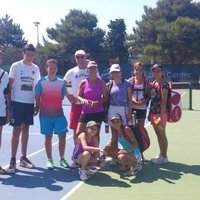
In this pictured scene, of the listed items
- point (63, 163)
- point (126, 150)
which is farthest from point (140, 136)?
point (63, 163)

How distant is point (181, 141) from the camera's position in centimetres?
907

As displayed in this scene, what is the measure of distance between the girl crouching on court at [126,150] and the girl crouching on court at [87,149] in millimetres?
330

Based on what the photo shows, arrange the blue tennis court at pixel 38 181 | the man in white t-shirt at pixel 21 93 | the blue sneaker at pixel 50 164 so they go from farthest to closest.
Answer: the blue sneaker at pixel 50 164 < the man in white t-shirt at pixel 21 93 < the blue tennis court at pixel 38 181

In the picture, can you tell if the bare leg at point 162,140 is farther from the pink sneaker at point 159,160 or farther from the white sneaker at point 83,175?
the white sneaker at point 83,175

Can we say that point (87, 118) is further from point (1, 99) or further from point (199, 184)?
point (199, 184)

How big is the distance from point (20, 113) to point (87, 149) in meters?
1.20

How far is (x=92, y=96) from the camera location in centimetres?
646

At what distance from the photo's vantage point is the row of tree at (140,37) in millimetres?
34156

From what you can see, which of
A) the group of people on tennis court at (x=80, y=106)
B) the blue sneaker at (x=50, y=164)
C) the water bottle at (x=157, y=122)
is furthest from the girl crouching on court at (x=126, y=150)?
the blue sneaker at (x=50, y=164)

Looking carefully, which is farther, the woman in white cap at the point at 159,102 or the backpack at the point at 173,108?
the backpack at the point at 173,108

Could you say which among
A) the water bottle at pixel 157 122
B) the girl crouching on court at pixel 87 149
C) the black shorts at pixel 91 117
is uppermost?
the black shorts at pixel 91 117

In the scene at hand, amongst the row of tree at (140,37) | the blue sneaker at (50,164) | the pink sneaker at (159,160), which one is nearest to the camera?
the blue sneaker at (50,164)

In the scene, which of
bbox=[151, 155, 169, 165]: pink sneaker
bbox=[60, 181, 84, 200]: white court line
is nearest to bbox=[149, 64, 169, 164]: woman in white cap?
bbox=[151, 155, 169, 165]: pink sneaker

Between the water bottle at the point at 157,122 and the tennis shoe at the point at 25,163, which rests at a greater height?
the water bottle at the point at 157,122
